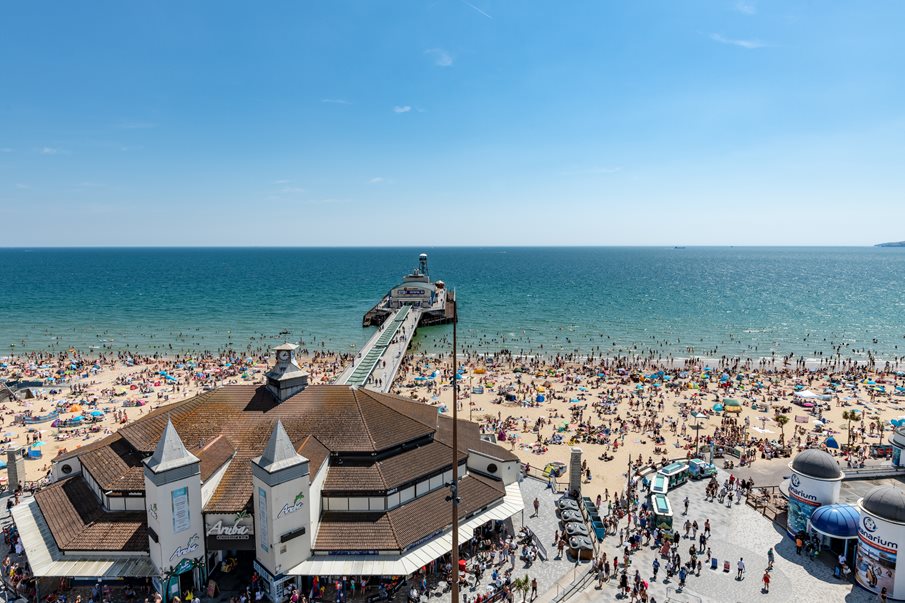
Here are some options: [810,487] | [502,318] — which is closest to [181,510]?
[810,487]

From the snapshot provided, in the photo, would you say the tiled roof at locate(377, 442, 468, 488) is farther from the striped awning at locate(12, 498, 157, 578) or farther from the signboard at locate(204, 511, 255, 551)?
the striped awning at locate(12, 498, 157, 578)

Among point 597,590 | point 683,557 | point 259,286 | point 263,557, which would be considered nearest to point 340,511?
point 263,557

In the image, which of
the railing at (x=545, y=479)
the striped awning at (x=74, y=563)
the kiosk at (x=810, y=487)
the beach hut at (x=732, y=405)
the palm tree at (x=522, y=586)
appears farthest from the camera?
the beach hut at (x=732, y=405)

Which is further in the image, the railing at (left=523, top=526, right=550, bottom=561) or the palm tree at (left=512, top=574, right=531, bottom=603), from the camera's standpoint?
the railing at (left=523, top=526, right=550, bottom=561)

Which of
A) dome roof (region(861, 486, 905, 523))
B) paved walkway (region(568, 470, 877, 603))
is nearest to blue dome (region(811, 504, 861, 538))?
paved walkway (region(568, 470, 877, 603))

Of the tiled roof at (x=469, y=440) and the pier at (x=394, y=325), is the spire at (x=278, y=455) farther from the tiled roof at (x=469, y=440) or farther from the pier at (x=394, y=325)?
the pier at (x=394, y=325)

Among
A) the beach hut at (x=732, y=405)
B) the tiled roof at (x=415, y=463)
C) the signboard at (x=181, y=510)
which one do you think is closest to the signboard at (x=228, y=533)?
the signboard at (x=181, y=510)

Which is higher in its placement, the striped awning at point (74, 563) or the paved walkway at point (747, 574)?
the striped awning at point (74, 563)
